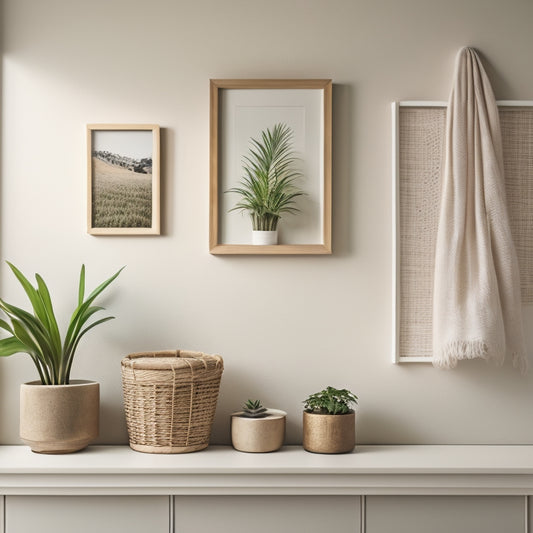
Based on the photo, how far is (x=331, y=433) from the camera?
1876 millimetres

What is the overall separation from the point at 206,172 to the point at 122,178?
0.27m

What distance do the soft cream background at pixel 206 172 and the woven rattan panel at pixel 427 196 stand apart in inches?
2.2

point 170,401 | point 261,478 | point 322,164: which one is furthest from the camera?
point 322,164

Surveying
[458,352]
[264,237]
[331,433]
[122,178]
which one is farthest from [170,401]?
[458,352]

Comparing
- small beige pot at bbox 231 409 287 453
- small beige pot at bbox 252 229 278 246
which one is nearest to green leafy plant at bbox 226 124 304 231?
small beige pot at bbox 252 229 278 246

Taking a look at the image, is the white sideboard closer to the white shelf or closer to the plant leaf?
the white shelf

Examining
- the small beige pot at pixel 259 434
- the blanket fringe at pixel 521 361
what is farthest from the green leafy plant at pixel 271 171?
the blanket fringe at pixel 521 361

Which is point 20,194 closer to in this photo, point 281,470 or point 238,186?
point 238,186

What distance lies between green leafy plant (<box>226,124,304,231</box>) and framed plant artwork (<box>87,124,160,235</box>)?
0.28 m

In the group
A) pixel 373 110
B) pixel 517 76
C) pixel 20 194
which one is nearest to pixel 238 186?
pixel 373 110

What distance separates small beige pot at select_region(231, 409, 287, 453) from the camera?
6.20ft

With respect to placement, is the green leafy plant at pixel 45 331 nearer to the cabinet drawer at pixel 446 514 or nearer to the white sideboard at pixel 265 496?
the white sideboard at pixel 265 496

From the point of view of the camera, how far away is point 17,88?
6.88 feet

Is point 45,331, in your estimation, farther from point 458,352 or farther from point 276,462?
point 458,352
